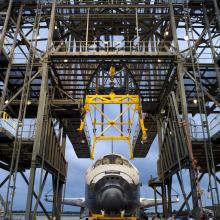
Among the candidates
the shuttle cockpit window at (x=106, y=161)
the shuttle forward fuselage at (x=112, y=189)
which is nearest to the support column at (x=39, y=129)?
the shuttle forward fuselage at (x=112, y=189)

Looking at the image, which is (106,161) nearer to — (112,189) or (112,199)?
(112,189)

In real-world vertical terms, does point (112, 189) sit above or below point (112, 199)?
above

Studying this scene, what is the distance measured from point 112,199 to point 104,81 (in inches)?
783

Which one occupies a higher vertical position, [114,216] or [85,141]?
[85,141]

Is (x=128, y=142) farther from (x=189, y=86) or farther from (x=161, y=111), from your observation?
(x=189, y=86)

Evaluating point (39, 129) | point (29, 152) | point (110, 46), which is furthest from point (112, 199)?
point (110, 46)

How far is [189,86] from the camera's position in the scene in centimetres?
2714

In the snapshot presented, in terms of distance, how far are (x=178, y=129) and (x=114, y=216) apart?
10216 millimetres

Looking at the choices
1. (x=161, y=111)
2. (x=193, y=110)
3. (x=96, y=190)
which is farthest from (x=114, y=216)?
(x=193, y=110)

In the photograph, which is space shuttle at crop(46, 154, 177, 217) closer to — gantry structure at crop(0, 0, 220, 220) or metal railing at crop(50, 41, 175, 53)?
gantry structure at crop(0, 0, 220, 220)

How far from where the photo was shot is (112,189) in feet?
42.6

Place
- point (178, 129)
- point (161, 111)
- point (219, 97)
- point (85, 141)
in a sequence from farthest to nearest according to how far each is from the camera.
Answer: point (85, 141)
point (161, 111)
point (219, 97)
point (178, 129)

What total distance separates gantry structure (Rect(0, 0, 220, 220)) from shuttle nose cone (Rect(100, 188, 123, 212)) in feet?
20.5

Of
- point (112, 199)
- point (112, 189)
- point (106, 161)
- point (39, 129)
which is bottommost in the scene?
point (112, 199)
